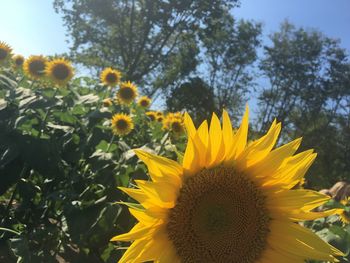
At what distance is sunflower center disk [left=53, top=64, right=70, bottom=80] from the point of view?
14.1ft

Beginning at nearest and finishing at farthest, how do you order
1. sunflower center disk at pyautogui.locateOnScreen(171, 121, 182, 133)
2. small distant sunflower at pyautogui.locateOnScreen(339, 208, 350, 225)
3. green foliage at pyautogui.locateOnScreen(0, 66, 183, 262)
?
green foliage at pyautogui.locateOnScreen(0, 66, 183, 262) → small distant sunflower at pyautogui.locateOnScreen(339, 208, 350, 225) → sunflower center disk at pyautogui.locateOnScreen(171, 121, 182, 133)

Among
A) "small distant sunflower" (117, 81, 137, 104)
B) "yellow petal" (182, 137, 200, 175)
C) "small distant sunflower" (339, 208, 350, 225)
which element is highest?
"small distant sunflower" (117, 81, 137, 104)

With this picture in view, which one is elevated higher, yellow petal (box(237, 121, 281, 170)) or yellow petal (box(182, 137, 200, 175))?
yellow petal (box(237, 121, 281, 170))

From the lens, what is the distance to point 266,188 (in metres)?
1.53

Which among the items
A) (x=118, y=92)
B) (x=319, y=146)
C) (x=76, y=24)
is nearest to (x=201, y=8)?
(x=76, y=24)

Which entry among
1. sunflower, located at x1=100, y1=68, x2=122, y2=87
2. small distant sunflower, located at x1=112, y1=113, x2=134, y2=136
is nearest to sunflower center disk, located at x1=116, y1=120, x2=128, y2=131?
small distant sunflower, located at x1=112, y1=113, x2=134, y2=136

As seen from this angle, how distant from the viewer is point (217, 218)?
1439mm

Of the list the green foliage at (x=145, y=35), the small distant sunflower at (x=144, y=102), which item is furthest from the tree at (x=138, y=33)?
the small distant sunflower at (x=144, y=102)

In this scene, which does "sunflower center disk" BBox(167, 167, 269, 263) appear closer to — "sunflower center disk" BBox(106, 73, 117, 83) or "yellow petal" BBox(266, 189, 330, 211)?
"yellow petal" BBox(266, 189, 330, 211)

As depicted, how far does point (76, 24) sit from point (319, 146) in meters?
16.0

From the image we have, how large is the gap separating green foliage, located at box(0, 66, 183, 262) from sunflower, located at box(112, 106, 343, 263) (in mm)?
589

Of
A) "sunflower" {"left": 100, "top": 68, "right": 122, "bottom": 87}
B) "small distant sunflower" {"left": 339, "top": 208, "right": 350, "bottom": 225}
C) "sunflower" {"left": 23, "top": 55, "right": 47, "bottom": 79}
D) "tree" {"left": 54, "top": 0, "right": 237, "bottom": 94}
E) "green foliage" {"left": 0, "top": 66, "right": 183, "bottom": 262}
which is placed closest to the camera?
"green foliage" {"left": 0, "top": 66, "right": 183, "bottom": 262}

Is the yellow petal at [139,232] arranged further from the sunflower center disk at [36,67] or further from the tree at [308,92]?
the tree at [308,92]

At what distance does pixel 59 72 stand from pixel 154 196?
3.16 meters
